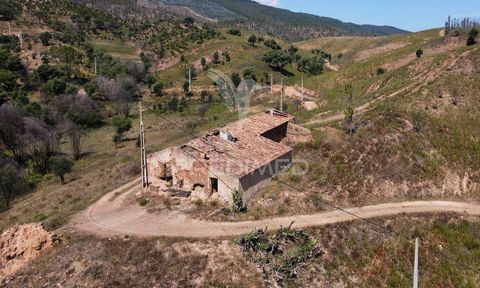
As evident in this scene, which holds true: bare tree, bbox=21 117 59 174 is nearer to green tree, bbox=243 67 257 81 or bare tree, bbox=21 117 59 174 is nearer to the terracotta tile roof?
the terracotta tile roof

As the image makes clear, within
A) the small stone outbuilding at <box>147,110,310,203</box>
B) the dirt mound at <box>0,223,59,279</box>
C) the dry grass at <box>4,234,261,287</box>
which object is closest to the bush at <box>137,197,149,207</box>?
the small stone outbuilding at <box>147,110,310,203</box>

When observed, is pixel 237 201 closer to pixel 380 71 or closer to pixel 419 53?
pixel 380 71

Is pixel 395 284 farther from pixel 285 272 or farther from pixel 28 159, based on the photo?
pixel 28 159

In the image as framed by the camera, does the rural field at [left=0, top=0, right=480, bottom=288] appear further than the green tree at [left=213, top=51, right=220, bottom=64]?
No

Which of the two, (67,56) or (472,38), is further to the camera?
(67,56)

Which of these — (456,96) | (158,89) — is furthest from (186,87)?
(456,96)

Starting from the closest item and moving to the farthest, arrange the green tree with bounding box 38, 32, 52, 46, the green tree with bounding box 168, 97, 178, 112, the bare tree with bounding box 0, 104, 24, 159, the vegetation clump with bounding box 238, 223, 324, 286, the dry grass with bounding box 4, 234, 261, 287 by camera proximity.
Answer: the dry grass with bounding box 4, 234, 261, 287 → the vegetation clump with bounding box 238, 223, 324, 286 → the bare tree with bounding box 0, 104, 24, 159 → the green tree with bounding box 168, 97, 178, 112 → the green tree with bounding box 38, 32, 52, 46
